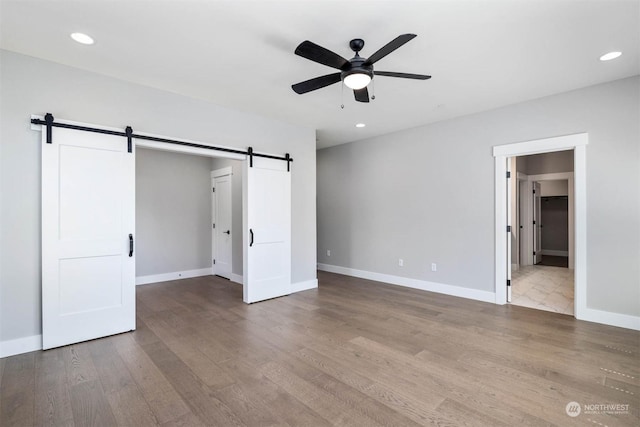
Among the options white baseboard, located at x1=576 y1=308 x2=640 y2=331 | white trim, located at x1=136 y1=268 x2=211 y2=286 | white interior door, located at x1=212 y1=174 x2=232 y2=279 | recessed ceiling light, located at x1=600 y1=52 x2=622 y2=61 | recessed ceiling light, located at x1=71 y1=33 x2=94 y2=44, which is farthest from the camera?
white interior door, located at x1=212 y1=174 x2=232 y2=279

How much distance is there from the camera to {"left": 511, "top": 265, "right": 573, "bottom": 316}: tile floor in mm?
4418

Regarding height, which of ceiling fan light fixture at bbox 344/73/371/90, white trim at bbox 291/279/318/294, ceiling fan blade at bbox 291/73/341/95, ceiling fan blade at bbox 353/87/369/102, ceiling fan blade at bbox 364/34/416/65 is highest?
ceiling fan blade at bbox 364/34/416/65

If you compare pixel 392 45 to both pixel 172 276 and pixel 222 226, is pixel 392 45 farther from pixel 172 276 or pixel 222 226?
pixel 172 276

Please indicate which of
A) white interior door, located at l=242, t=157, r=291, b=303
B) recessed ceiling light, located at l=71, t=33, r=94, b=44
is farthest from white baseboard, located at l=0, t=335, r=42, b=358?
recessed ceiling light, located at l=71, t=33, r=94, b=44

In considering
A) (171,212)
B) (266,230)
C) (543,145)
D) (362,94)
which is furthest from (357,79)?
(171,212)

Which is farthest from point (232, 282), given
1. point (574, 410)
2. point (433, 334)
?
point (574, 410)

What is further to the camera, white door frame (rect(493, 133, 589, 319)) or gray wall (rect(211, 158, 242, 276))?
gray wall (rect(211, 158, 242, 276))

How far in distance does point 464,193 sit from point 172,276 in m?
5.63

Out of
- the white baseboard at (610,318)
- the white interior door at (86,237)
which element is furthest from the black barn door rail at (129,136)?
the white baseboard at (610,318)

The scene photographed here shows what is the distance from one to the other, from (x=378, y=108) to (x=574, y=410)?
151 inches

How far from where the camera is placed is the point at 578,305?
3.82 metres

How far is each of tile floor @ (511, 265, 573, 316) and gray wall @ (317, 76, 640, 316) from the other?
1.96 ft

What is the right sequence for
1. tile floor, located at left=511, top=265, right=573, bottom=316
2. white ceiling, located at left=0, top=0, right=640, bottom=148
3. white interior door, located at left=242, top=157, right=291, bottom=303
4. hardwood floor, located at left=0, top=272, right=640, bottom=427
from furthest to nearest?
white interior door, located at left=242, top=157, right=291, bottom=303 < tile floor, located at left=511, top=265, right=573, bottom=316 < white ceiling, located at left=0, top=0, right=640, bottom=148 < hardwood floor, located at left=0, top=272, right=640, bottom=427

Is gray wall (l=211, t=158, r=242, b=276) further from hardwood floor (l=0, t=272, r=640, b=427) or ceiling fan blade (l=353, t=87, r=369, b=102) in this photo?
ceiling fan blade (l=353, t=87, r=369, b=102)
